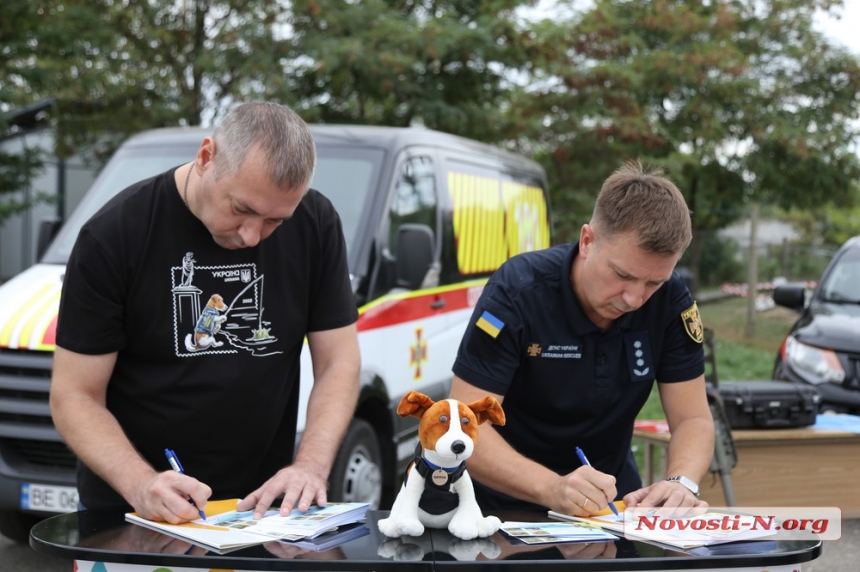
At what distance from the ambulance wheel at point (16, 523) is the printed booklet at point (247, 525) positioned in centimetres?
305

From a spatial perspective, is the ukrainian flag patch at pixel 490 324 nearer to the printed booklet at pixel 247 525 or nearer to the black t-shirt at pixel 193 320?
the black t-shirt at pixel 193 320

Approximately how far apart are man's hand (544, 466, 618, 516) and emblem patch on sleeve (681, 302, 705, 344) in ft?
2.16

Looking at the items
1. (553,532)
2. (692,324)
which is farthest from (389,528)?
(692,324)

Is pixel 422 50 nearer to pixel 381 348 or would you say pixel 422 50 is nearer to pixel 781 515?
pixel 381 348

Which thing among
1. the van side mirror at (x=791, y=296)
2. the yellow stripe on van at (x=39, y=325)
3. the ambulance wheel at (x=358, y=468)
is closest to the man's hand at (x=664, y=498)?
the ambulance wheel at (x=358, y=468)

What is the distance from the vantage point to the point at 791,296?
26.0 feet

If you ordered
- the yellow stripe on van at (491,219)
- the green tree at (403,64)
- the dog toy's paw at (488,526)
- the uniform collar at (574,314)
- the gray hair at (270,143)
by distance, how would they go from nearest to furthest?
the dog toy's paw at (488,526)
the gray hair at (270,143)
the uniform collar at (574,314)
the yellow stripe on van at (491,219)
the green tree at (403,64)

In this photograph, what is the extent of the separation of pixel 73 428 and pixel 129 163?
3643 mm

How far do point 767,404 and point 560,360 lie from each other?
321 centimetres

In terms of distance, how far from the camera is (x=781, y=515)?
94.1 inches

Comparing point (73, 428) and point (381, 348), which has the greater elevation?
point (73, 428)

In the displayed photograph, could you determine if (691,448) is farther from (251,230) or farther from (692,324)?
(251,230)

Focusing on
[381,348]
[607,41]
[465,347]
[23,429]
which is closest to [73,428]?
[465,347]

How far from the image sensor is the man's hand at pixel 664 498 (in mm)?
2684
